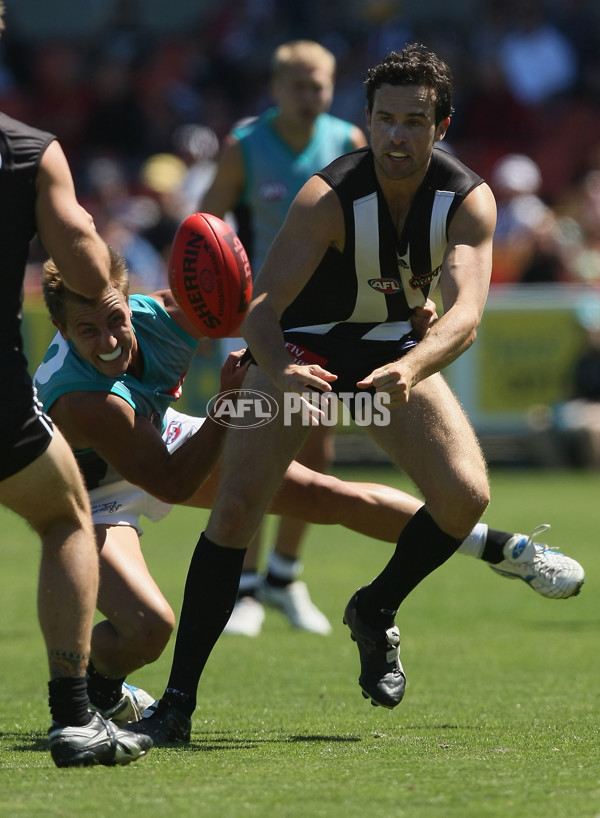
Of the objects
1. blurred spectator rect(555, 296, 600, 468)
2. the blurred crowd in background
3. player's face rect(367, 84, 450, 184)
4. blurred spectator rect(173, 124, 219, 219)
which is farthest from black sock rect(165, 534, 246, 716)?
blurred spectator rect(173, 124, 219, 219)

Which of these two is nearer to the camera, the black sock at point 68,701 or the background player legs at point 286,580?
the black sock at point 68,701

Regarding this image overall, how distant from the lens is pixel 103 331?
468cm

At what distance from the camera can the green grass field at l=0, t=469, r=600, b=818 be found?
11.7 ft

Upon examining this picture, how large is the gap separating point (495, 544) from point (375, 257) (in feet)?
4.25

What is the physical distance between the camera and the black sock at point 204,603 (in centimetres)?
462

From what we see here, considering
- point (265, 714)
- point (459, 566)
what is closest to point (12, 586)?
point (459, 566)

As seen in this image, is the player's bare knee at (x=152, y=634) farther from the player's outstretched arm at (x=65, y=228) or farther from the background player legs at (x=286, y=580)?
the background player legs at (x=286, y=580)

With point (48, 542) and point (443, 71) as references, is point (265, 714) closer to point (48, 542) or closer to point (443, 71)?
point (48, 542)

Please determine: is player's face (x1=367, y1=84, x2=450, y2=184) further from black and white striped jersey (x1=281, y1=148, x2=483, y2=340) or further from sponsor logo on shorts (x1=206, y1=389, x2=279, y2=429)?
sponsor logo on shorts (x1=206, y1=389, x2=279, y2=429)

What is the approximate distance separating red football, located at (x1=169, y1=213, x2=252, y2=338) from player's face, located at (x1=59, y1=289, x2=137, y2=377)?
24 centimetres

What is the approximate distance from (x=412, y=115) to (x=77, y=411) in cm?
149

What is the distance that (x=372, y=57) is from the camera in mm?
17578

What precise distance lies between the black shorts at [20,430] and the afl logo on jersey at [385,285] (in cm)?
144

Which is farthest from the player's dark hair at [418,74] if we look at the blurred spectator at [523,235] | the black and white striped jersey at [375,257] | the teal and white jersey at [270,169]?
the blurred spectator at [523,235]
